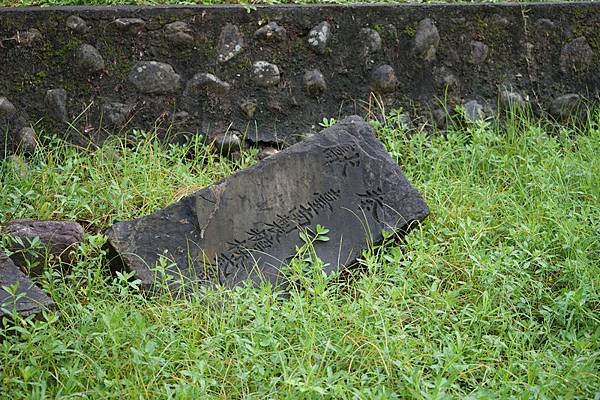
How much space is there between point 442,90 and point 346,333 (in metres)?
2.29

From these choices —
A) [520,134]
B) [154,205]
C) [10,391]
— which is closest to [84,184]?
[154,205]

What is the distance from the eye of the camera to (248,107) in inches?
179

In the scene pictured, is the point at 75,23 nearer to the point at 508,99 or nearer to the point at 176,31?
the point at 176,31

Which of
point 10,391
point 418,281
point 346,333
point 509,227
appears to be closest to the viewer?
point 10,391

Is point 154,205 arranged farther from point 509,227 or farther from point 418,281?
point 509,227

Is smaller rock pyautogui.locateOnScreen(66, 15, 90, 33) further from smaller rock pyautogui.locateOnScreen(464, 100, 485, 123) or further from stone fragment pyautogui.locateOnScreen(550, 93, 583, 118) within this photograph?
stone fragment pyautogui.locateOnScreen(550, 93, 583, 118)

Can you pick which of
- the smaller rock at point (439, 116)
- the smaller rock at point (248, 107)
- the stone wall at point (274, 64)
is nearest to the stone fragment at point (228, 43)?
the stone wall at point (274, 64)

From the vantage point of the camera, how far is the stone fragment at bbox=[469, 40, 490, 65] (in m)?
4.78

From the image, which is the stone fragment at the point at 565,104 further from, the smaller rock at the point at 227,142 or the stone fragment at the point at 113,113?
the stone fragment at the point at 113,113

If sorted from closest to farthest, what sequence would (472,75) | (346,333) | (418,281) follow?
1. (346,333)
2. (418,281)
3. (472,75)

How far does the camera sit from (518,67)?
4863mm

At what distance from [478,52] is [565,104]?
0.63 meters

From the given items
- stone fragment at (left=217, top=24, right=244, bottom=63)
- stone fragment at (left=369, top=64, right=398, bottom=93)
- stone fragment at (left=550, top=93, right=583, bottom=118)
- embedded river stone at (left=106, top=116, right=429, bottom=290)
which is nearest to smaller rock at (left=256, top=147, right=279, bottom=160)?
stone fragment at (left=217, top=24, right=244, bottom=63)

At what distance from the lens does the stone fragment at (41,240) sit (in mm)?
3377
